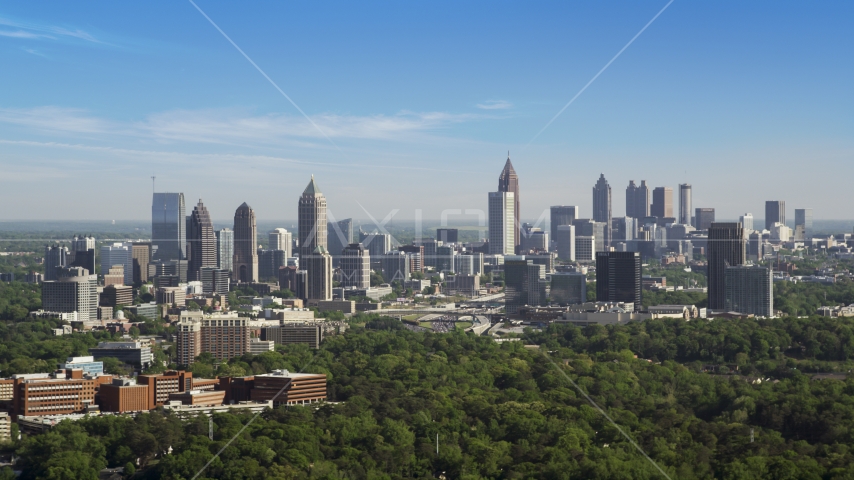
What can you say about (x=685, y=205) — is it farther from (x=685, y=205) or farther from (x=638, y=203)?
(x=638, y=203)

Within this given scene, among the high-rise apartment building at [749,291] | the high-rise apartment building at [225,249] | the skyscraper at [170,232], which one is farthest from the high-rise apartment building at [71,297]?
the high-rise apartment building at [749,291]

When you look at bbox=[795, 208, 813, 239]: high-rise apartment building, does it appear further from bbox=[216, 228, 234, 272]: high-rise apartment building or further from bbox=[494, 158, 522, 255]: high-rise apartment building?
bbox=[216, 228, 234, 272]: high-rise apartment building

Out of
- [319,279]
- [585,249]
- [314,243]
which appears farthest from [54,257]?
[585,249]

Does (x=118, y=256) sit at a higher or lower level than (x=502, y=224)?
lower

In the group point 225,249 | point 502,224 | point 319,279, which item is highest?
point 502,224

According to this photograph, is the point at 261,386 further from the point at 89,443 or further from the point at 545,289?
the point at 545,289

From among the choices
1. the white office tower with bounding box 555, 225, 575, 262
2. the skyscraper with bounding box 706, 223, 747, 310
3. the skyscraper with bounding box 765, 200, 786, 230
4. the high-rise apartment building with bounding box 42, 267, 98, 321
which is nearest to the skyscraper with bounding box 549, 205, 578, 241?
the white office tower with bounding box 555, 225, 575, 262
